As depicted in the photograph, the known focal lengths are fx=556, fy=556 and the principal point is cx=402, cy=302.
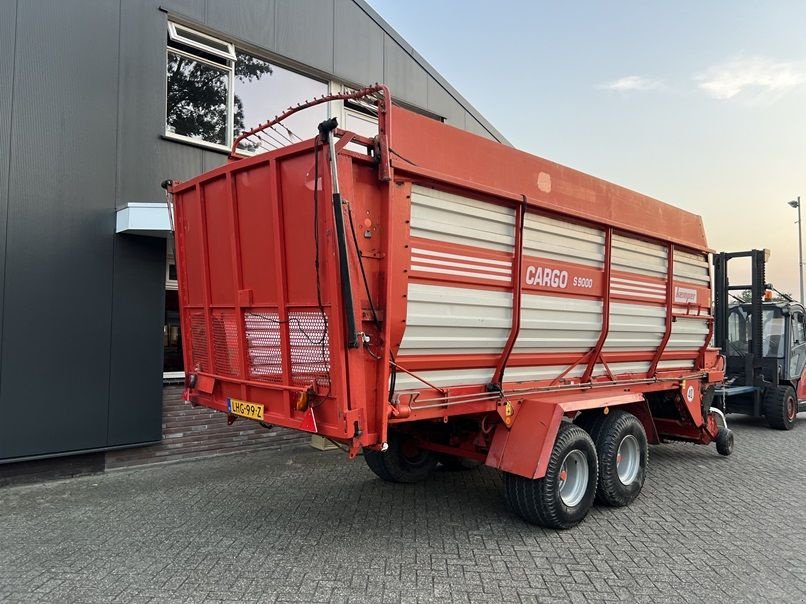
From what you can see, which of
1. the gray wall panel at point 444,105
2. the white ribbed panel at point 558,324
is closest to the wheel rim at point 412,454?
the white ribbed panel at point 558,324

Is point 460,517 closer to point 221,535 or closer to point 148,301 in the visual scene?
point 221,535

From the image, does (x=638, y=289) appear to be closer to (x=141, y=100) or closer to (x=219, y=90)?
(x=219, y=90)

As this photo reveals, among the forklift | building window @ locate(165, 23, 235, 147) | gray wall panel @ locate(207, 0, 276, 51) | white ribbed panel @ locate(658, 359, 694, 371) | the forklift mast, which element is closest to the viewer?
white ribbed panel @ locate(658, 359, 694, 371)

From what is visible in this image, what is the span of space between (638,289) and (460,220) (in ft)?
8.67

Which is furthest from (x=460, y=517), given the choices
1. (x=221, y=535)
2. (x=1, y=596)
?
(x=1, y=596)

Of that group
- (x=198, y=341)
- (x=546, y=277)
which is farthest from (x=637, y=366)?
(x=198, y=341)

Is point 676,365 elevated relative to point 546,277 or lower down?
lower down

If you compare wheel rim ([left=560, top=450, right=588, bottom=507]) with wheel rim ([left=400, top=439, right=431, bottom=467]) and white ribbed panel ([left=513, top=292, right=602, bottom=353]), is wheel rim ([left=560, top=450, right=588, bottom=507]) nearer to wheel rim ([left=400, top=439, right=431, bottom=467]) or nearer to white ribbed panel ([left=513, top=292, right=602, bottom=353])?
white ribbed panel ([left=513, top=292, right=602, bottom=353])

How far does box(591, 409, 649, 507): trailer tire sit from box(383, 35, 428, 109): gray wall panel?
21.4 ft

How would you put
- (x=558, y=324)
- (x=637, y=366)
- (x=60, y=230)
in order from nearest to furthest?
(x=558, y=324) → (x=60, y=230) → (x=637, y=366)

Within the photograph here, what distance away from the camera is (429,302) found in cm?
386

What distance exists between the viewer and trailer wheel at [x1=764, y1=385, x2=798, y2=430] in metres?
9.83

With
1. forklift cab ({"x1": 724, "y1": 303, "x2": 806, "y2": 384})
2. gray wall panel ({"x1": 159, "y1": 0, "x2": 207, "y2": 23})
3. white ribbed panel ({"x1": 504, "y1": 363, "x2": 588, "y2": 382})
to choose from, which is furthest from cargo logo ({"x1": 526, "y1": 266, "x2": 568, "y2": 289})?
forklift cab ({"x1": 724, "y1": 303, "x2": 806, "y2": 384})

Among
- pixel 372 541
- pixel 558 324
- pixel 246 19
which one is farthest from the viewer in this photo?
pixel 246 19
